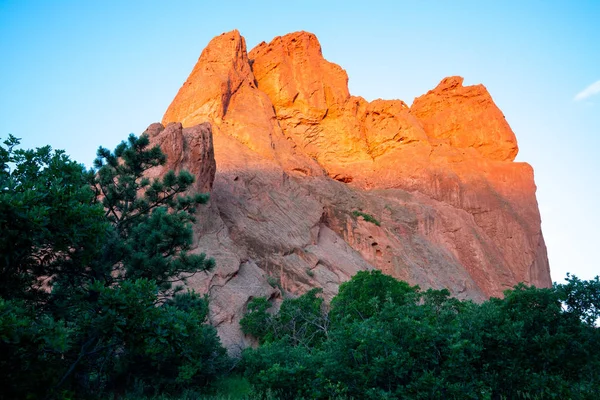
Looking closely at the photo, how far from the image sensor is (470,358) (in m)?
12.0

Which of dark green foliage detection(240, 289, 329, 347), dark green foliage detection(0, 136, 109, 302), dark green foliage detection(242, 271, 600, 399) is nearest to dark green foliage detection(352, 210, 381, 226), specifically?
dark green foliage detection(240, 289, 329, 347)

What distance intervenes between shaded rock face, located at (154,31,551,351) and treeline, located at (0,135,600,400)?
377 inches

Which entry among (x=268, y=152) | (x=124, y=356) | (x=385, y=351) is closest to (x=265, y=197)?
(x=268, y=152)

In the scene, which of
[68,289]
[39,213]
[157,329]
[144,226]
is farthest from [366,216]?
[39,213]

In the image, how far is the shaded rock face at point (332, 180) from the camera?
31.5m

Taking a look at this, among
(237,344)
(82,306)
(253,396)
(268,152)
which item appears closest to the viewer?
(82,306)

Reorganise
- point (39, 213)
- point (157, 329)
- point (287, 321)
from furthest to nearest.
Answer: point (287, 321)
point (157, 329)
point (39, 213)

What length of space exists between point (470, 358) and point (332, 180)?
35.5 m

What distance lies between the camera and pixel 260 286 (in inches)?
1117

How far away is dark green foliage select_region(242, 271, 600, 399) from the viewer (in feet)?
38.3

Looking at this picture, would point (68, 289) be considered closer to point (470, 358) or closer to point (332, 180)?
point (470, 358)

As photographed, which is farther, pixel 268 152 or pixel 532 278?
pixel 532 278

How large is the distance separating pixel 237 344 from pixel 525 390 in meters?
15.0

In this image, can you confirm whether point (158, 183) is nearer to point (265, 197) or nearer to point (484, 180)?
point (265, 197)
